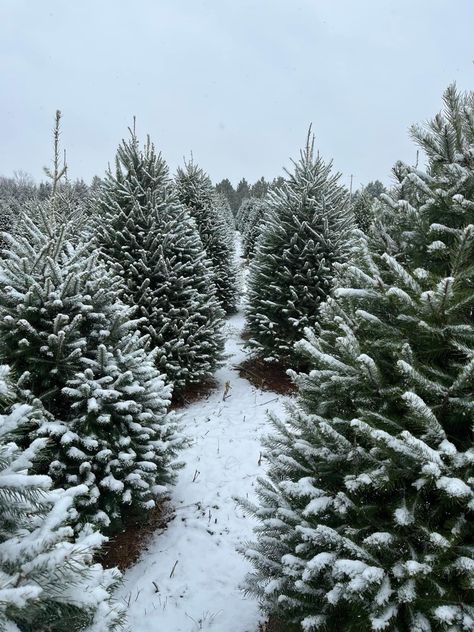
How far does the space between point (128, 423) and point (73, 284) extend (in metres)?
1.73

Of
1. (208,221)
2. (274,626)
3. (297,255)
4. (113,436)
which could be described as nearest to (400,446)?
(274,626)

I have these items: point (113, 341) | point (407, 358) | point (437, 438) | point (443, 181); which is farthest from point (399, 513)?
point (113, 341)

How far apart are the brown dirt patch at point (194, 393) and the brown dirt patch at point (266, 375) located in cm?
90

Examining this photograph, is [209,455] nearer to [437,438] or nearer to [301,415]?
[301,415]

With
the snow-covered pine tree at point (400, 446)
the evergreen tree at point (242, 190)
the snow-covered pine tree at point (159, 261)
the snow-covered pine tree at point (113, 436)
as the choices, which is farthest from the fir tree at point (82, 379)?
the evergreen tree at point (242, 190)

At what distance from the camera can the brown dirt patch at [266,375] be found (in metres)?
9.89

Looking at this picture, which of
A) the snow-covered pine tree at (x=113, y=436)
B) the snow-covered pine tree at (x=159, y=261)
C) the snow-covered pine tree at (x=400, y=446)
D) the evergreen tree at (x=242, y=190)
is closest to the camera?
the snow-covered pine tree at (x=400, y=446)

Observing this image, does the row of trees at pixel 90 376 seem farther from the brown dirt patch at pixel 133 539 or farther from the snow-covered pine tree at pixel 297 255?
the snow-covered pine tree at pixel 297 255

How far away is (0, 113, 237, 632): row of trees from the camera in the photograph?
83.0 inches

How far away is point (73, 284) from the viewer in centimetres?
486

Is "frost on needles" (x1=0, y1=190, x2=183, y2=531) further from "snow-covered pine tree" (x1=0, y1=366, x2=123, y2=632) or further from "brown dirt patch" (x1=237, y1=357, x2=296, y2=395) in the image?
"brown dirt patch" (x1=237, y1=357, x2=296, y2=395)

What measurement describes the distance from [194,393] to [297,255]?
3.96 m

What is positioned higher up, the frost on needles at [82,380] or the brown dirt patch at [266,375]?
the frost on needles at [82,380]

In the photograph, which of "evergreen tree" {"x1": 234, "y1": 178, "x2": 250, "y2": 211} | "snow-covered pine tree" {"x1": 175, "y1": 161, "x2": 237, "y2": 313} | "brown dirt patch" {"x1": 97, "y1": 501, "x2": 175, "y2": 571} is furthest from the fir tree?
"evergreen tree" {"x1": 234, "y1": 178, "x2": 250, "y2": 211}
